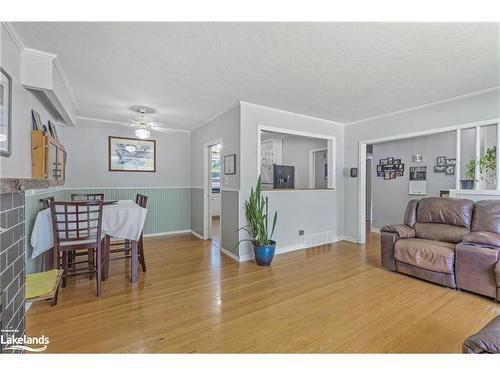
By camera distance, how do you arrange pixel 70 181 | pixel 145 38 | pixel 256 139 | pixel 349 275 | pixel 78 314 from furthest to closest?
pixel 70 181 → pixel 256 139 → pixel 349 275 → pixel 78 314 → pixel 145 38

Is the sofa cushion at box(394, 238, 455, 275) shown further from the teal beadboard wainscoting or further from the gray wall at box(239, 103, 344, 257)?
the teal beadboard wainscoting

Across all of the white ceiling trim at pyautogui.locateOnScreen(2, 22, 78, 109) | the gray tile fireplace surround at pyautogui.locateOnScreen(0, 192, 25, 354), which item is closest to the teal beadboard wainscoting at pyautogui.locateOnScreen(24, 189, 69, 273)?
the white ceiling trim at pyautogui.locateOnScreen(2, 22, 78, 109)

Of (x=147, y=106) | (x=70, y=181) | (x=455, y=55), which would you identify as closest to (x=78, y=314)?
(x=147, y=106)

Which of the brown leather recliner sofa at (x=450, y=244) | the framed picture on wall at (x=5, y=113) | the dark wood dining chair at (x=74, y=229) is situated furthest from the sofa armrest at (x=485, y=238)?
the framed picture on wall at (x=5, y=113)

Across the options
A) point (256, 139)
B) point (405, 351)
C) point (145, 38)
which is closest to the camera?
point (405, 351)

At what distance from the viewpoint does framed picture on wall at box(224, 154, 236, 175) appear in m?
3.74

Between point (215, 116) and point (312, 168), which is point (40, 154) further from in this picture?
point (312, 168)

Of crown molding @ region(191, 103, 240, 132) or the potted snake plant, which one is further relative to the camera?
crown molding @ region(191, 103, 240, 132)

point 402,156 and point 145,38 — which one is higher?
point 145,38

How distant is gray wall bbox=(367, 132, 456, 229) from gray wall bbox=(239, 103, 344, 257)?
1.46 meters

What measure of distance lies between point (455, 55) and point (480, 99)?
1.43 m
